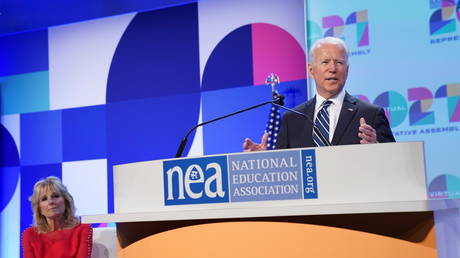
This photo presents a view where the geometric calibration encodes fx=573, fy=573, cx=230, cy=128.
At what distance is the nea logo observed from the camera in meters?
1.72

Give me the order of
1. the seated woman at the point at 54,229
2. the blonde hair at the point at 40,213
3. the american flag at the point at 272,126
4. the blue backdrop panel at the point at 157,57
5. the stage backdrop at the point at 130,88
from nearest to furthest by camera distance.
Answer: the seated woman at the point at 54,229 < the blonde hair at the point at 40,213 < the american flag at the point at 272,126 < the stage backdrop at the point at 130,88 < the blue backdrop panel at the point at 157,57

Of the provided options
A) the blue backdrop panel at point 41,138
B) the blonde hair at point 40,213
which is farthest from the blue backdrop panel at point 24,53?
the blonde hair at point 40,213

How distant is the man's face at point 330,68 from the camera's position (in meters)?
2.66

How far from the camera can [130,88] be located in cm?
575

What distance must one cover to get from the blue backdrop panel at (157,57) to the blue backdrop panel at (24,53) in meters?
0.92

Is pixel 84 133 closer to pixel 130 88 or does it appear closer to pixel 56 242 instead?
pixel 130 88

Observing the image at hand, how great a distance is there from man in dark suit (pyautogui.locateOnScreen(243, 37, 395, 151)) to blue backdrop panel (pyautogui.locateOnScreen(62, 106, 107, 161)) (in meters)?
3.47

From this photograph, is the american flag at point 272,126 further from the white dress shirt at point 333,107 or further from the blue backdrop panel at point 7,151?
the blue backdrop panel at point 7,151

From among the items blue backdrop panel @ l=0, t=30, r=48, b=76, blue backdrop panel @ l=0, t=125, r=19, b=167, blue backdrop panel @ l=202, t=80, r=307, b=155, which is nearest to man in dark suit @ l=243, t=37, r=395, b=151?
blue backdrop panel @ l=202, t=80, r=307, b=155

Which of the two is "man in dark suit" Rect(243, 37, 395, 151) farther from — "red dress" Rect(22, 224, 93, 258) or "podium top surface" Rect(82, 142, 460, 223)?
"red dress" Rect(22, 224, 93, 258)

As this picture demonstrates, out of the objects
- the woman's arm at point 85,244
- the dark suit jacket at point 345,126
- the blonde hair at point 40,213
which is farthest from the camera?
the blonde hair at point 40,213

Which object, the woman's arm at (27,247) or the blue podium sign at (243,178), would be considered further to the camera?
the woman's arm at (27,247)

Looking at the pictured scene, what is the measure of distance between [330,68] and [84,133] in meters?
3.80

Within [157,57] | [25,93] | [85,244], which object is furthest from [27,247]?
[25,93]
